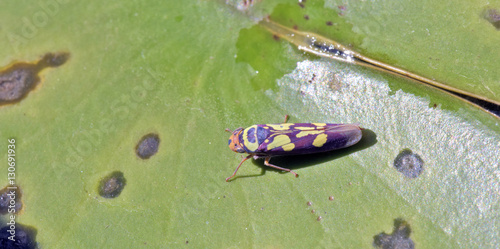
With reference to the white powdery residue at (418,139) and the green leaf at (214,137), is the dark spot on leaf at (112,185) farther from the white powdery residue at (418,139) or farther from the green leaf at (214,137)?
the white powdery residue at (418,139)

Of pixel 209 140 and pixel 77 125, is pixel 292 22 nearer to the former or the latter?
pixel 209 140

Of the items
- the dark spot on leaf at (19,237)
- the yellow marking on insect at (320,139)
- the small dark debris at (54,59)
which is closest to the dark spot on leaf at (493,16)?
the yellow marking on insect at (320,139)

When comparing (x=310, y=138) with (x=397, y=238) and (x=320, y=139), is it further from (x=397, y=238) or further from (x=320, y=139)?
(x=397, y=238)

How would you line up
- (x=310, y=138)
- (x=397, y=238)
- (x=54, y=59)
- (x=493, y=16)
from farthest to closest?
(x=54, y=59), (x=310, y=138), (x=493, y=16), (x=397, y=238)

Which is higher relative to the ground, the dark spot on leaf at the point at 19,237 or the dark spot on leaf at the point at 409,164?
the dark spot on leaf at the point at 409,164

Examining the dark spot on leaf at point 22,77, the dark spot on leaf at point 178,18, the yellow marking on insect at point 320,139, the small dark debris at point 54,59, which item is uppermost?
the dark spot on leaf at point 178,18

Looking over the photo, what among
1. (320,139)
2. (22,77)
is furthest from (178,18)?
(320,139)

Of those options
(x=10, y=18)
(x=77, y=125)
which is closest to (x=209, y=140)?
(x=77, y=125)
